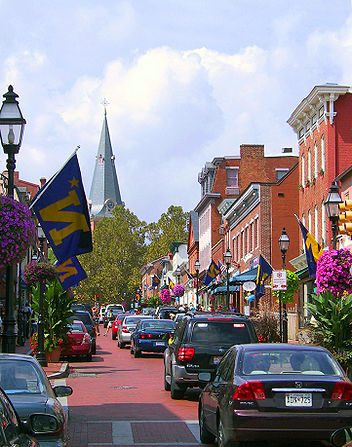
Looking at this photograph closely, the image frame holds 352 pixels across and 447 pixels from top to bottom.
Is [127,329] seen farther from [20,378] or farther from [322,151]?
[20,378]

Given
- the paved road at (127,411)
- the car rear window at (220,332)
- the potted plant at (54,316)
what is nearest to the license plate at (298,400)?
the paved road at (127,411)

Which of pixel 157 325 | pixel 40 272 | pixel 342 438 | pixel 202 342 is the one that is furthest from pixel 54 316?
pixel 342 438

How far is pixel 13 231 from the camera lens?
48.3ft

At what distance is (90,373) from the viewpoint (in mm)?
27766

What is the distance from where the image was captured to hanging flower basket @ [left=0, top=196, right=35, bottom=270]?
14664 mm

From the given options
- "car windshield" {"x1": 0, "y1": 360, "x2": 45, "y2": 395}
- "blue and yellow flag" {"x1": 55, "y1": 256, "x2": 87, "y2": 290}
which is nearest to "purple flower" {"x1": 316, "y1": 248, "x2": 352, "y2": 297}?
"blue and yellow flag" {"x1": 55, "y1": 256, "x2": 87, "y2": 290}

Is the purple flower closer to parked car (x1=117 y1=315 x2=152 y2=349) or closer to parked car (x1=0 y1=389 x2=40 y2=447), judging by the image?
parked car (x1=0 y1=389 x2=40 y2=447)

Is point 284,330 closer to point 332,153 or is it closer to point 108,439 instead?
point 332,153

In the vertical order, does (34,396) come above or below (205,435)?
above

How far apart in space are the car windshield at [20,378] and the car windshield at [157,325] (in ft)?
82.8

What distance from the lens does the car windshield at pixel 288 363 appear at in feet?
38.9

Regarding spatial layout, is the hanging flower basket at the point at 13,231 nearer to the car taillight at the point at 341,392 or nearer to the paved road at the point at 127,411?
the paved road at the point at 127,411

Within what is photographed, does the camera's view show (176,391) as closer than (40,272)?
Yes

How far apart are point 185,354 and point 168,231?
121969 millimetres
